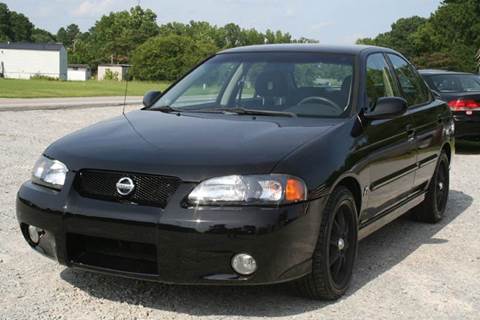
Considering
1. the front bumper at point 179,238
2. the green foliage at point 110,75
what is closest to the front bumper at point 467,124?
the front bumper at point 179,238

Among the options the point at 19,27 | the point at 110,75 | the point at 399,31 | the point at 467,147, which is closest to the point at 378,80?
the point at 467,147

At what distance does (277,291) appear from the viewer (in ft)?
13.6

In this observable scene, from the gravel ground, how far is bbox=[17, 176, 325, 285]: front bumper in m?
0.29

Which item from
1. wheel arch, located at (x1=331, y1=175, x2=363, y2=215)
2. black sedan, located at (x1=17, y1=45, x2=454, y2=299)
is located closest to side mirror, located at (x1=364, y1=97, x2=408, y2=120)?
black sedan, located at (x1=17, y1=45, x2=454, y2=299)

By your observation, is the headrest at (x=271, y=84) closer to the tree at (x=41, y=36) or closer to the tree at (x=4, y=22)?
the tree at (x=4, y=22)

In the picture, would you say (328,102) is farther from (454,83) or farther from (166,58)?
(166,58)

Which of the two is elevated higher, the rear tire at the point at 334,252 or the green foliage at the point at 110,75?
the rear tire at the point at 334,252

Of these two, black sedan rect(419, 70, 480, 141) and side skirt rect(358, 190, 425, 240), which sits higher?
black sedan rect(419, 70, 480, 141)

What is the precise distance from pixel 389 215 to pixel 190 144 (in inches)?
77.7

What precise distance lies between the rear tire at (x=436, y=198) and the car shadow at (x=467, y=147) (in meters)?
6.19

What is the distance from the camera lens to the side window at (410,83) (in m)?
5.73

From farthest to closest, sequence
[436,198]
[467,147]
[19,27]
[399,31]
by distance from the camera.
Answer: [19,27]
[399,31]
[467,147]
[436,198]

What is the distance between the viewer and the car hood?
3.56 meters

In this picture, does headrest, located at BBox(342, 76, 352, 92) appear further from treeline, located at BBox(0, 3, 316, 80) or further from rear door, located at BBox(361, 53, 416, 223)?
treeline, located at BBox(0, 3, 316, 80)
